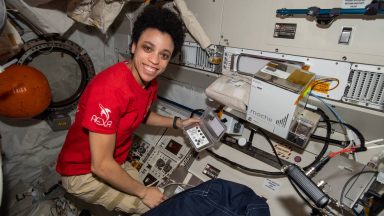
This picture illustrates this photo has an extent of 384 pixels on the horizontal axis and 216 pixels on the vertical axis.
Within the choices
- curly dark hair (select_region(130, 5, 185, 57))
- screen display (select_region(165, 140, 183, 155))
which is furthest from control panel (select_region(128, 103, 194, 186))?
curly dark hair (select_region(130, 5, 185, 57))

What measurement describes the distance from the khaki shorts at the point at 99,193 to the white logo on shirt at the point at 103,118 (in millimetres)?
577

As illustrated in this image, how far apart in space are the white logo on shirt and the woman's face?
0.28 metres

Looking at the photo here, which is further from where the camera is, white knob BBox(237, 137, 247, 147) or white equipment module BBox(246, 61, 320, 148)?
white knob BBox(237, 137, 247, 147)


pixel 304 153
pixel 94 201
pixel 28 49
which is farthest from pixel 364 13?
pixel 28 49

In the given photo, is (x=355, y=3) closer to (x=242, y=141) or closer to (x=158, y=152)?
(x=242, y=141)

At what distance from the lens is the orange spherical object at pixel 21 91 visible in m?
1.68

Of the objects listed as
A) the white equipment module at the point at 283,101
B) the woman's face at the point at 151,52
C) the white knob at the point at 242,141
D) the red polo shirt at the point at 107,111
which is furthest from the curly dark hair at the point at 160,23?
the white knob at the point at 242,141

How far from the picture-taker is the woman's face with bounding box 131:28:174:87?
3.78ft

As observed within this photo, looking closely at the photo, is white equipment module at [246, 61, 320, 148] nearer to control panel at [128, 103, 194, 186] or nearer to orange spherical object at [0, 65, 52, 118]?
control panel at [128, 103, 194, 186]

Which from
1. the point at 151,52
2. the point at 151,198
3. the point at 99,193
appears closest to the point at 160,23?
the point at 151,52

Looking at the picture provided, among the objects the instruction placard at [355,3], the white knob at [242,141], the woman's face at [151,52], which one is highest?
the instruction placard at [355,3]

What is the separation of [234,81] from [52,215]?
1.85m

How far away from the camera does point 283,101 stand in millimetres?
1062

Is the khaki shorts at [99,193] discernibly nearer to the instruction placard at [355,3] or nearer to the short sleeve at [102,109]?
the short sleeve at [102,109]
